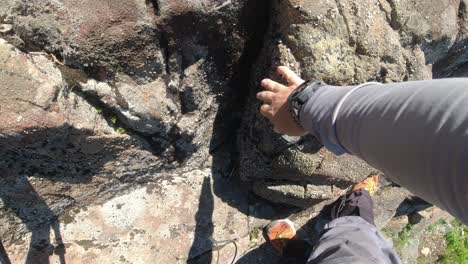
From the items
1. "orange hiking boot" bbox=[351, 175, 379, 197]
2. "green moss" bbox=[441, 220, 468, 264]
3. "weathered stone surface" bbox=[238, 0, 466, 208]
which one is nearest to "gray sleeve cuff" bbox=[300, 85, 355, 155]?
"weathered stone surface" bbox=[238, 0, 466, 208]

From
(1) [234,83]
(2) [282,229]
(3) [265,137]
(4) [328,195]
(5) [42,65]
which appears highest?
(5) [42,65]

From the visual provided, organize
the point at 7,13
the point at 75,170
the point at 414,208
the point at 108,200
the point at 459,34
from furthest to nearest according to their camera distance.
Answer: the point at 414,208, the point at 459,34, the point at 108,200, the point at 75,170, the point at 7,13

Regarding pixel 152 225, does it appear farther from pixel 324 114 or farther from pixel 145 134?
pixel 324 114

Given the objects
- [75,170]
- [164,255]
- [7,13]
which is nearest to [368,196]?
[164,255]

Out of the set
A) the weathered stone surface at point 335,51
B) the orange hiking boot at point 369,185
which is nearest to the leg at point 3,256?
the weathered stone surface at point 335,51

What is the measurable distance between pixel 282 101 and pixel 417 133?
3.07ft

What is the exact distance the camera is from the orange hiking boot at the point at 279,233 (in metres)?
3.12

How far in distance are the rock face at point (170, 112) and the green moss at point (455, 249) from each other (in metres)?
2.47

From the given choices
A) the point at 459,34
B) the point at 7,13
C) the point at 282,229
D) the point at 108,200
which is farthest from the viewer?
the point at 282,229

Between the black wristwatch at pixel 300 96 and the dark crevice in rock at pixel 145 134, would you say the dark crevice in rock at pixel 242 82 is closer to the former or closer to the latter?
the dark crevice in rock at pixel 145 134

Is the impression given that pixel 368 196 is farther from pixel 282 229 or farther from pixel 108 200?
pixel 108 200

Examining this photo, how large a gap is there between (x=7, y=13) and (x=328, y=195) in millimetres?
2308

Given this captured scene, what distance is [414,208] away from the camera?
3973 millimetres

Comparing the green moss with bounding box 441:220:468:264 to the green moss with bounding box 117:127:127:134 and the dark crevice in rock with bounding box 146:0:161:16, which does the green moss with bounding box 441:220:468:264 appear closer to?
the green moss with bounding box 117:127:127:134
